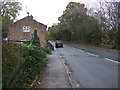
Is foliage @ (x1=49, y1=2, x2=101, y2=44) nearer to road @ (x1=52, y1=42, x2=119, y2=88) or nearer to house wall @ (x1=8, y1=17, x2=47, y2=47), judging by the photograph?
house wall @ (x1=8, y1=17, x2=47, y2=47)

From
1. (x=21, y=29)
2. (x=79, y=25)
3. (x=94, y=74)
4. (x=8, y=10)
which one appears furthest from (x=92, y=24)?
(x=94, y=74)

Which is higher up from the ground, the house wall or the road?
the house wall

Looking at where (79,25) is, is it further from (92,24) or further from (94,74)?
(94,74)

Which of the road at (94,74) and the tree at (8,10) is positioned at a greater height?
the tree at (8,10)

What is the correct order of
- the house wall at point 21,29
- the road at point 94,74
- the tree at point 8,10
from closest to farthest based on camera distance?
the road at point 94,74 → the house wall at point 21,29 → the tree at point 8,10

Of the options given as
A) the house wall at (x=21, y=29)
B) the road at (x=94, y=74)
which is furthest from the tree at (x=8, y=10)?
the road at (x=94, y=74)

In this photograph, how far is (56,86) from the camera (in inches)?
361

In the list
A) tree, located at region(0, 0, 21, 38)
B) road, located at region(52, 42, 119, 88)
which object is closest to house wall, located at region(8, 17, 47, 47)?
tree, located at region(0, 0, 21, 38)

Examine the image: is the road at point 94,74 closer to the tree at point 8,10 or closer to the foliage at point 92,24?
the foliage at point 92,24

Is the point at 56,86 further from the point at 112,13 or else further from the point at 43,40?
the point at 43,40

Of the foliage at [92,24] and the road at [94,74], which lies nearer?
the road at [94,74]

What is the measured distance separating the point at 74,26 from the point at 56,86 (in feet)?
205

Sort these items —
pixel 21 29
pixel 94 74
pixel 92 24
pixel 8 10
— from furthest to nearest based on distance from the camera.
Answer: pixel 8 10, pixel 92 24, pixel 21 29, pixel 94 74

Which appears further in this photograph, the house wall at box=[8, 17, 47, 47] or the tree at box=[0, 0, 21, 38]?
the tree at box=[0, 0, 21, 38]
